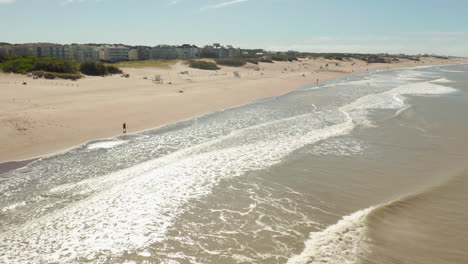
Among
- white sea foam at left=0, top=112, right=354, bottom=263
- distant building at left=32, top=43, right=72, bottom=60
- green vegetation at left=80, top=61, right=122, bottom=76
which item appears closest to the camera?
white sea foam at left=0, top=112, right=354, bottom=263

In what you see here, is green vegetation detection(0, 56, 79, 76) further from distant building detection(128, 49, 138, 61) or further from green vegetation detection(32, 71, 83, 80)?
distant building detection(128, 49, 138, 61)

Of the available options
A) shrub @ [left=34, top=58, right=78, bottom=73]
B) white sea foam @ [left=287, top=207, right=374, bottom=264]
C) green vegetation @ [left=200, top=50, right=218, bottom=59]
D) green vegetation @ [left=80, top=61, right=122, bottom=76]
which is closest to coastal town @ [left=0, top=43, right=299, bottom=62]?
green vegetation @ [left=200, top=50, right=218, bottom=59]

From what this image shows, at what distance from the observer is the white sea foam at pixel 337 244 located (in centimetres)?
781

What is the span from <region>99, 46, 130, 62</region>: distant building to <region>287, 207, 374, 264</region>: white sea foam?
105m

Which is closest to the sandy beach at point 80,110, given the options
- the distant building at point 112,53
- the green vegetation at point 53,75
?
the green vegetation at point 53,75

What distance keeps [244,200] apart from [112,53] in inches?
4167

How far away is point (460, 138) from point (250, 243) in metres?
16.9

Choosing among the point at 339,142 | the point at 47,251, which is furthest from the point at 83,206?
the point at 339,142

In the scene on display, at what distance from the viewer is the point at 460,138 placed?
19188 mm

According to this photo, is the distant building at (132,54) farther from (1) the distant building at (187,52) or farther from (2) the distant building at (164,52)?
(1) the distant building at (187,52)

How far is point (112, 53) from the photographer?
105m

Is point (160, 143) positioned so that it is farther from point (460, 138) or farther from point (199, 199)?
point (460, 138)

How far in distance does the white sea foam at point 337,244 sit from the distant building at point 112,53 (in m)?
105

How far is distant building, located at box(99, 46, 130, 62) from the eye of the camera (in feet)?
339
